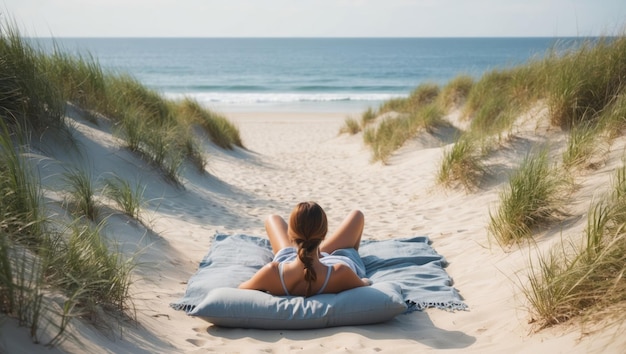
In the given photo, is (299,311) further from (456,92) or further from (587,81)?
(456,92)

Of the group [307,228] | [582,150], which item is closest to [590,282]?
[307,228]

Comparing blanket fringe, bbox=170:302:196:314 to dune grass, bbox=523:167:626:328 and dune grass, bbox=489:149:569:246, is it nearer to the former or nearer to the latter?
dune grass, bbox=523:167:626:328

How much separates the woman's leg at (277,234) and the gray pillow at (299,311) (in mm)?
972

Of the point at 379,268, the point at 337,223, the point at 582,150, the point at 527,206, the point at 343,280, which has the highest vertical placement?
the point at 582,150

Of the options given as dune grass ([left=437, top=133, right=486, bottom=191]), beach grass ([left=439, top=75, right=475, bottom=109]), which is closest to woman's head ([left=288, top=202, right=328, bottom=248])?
dune grass ([left=437, top=133, right=486, bottom=191])

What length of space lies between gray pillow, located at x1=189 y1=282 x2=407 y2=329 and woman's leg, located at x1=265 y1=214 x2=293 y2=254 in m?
0.97

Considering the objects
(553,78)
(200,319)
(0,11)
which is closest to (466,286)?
(200,319)

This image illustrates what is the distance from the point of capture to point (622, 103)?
20.9ft

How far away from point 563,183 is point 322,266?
2456mm

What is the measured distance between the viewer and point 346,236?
5066 mm

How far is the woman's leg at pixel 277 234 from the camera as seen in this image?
494cm

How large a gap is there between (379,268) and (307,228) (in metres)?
1.44

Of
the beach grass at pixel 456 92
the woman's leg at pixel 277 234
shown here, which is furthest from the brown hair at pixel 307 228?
the beach grass at pixel 456 92

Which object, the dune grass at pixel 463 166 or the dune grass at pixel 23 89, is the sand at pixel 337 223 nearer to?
the dune grass at pixel 463 166
